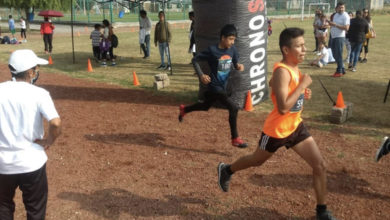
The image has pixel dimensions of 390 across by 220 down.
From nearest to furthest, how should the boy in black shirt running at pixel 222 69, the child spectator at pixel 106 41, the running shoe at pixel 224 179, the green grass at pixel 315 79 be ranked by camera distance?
the running shoe at pixel 224 179 → the boy in black shirt running at pixel 222 69 → the green grass at pixel 315 79 → the child spectator at pixel 106 41

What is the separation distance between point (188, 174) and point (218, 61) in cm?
186

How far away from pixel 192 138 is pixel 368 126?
330 cm

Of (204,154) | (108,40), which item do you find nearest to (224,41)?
(204,154)

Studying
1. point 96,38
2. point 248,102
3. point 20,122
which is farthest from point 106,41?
point 20,122

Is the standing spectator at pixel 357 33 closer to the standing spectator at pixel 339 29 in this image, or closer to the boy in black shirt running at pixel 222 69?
the standing spectator at pixel 339 29

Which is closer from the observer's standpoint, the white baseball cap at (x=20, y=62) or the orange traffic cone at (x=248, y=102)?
the white baseball cap at (x=20, y=62)

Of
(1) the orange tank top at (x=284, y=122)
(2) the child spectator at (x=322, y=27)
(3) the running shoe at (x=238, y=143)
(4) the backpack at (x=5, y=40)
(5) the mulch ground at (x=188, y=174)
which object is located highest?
(2) the child spectator at (x=322, y=27)

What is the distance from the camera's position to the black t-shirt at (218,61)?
5.52 meters

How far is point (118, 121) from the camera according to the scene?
7.14m

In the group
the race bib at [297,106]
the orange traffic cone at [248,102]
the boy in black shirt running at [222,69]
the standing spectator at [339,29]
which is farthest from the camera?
the standing spectator at [339,29]

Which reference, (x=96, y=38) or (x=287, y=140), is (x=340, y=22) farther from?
(x=96, y=38)

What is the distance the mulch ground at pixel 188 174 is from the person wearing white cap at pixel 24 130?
3.81 feet

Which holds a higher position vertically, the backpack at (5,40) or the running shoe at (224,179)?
the backpack at (5,40)

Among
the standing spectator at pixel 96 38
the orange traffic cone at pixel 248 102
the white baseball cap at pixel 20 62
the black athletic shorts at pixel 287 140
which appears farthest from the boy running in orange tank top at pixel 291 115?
the standing spectator at pixel 96 38
